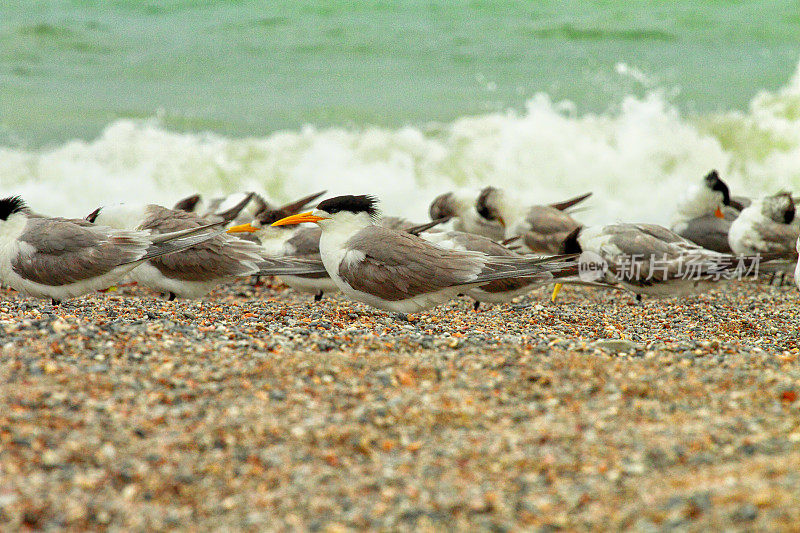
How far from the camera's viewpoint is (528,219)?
32.1 ft

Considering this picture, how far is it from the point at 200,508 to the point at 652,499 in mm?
1417

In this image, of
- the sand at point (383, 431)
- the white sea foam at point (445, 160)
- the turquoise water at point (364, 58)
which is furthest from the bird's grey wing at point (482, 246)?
the turquoise water at point (364, 58)

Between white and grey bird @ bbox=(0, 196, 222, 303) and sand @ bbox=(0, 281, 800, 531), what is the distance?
104cm

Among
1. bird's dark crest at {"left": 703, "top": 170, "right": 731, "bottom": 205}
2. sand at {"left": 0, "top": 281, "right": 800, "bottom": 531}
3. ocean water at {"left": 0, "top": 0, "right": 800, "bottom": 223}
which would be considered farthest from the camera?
ocean water at {"left": 0, "top": 0, "right": 800, "bottom": 223}

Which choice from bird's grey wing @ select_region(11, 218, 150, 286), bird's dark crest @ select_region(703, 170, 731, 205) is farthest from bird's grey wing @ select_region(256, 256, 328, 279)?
bird's dark crest @ select_region(703, 170, 731, 205)

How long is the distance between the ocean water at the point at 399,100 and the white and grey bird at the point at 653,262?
21.2ft

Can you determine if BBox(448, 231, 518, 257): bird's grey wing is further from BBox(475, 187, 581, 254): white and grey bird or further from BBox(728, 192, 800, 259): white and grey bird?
BBox(728, 192, 800, 259): white and grey bird

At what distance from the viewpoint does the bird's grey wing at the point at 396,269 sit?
5820 millimetres

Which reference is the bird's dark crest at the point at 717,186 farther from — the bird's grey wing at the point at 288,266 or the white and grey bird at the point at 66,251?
the white and grey bird at the point at 66,251

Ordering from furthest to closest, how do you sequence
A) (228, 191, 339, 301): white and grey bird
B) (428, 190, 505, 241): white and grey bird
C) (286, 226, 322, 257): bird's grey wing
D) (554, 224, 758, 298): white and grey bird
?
(428, 190, 505, 241): white and grey bird → (286, 226, 322, 257): bird's grey wing → (228, 191, 339, 301): white and grey bird → (554, 224, 758, 298): white and grey bird

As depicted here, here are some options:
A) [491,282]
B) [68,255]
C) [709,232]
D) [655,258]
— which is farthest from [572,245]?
[68,255]

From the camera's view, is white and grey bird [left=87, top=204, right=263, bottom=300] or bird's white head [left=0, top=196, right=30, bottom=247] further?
white and grey bird [left=87, top=204, right=263, bottom=300]

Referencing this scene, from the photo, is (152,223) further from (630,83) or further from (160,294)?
(630,83)

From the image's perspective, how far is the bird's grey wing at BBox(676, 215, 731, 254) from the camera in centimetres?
940
